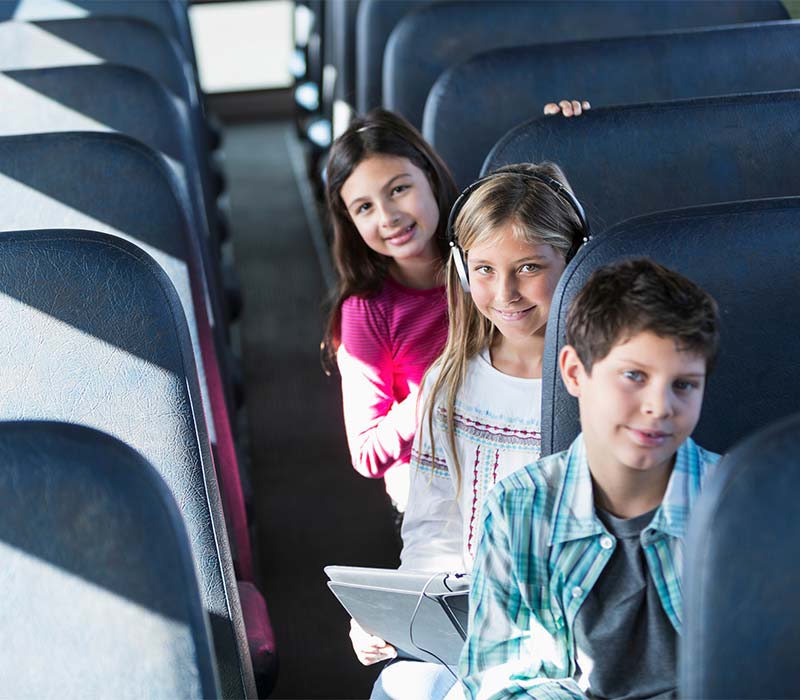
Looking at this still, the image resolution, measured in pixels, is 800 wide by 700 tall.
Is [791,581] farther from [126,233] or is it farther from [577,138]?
[126,233]

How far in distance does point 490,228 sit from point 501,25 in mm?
1185

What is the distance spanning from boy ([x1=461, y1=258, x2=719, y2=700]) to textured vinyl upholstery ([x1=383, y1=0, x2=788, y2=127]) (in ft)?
4.44

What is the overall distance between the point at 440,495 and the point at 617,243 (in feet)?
1.65

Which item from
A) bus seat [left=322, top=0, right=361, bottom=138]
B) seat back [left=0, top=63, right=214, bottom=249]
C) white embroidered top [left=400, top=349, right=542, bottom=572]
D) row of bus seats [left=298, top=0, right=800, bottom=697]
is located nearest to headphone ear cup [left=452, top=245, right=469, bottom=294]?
white embroidered top [left=400, top=349, right=542, bottom=572]

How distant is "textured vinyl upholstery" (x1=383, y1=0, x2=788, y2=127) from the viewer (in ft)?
7.73

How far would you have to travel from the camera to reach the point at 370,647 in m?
1.51

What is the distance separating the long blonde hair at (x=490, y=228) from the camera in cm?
140

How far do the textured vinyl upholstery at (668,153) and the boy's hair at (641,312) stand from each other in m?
0.52

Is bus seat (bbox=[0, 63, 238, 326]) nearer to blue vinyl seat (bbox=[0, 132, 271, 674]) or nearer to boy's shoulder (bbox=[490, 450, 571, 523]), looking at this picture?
blue vinyl seat (bbox=[0, 132, 271, 674])

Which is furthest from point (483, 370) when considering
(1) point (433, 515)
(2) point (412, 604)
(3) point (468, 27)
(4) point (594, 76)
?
(3) point (468, 27)

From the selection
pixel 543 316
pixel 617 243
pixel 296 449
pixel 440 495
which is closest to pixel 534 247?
pixel 543 316

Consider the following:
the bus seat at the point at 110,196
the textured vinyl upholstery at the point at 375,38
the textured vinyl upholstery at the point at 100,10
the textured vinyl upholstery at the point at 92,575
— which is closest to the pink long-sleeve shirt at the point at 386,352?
the bus seat at the point at 110,196

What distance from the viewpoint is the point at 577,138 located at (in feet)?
5.22

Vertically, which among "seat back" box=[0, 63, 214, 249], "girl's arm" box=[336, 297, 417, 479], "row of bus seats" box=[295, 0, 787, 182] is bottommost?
"girl's arm" box=[336, 297, 417, 479]
